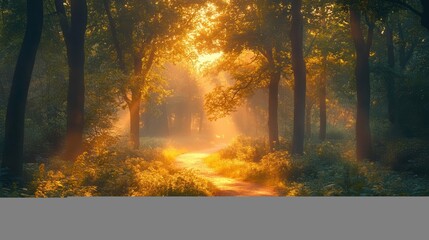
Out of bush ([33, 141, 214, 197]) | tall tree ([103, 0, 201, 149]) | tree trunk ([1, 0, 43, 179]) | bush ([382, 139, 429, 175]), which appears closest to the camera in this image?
bush ([33, 141, 214, 197])

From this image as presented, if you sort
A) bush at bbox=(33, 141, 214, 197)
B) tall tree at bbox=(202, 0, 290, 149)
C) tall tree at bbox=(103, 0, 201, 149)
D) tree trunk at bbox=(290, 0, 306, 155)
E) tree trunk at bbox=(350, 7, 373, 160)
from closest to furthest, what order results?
bush at bbox=(33, 141, 214, 197), tree trunk at bbox=(350, 7, 373, 160), tree trunk at bbox=(290, 0, 306, 155), tall tree at bbox=(202, 0, 290, 149), tall tree at bbox=(103, 0, 201, 149)

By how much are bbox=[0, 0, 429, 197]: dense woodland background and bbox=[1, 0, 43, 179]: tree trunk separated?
3 cm

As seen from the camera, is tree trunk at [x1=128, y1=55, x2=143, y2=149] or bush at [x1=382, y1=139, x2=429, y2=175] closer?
bush at [x1=382, y1=139, x2=429, y2=175]

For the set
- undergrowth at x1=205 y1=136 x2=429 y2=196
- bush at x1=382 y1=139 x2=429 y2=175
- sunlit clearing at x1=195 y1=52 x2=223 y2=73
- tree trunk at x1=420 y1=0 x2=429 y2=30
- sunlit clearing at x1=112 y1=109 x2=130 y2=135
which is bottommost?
undergrowth at x1=205 y1=136 x2=429 y2=196

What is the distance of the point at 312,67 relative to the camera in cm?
3634

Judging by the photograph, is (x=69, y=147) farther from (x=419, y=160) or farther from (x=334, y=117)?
(x=334, y=117)

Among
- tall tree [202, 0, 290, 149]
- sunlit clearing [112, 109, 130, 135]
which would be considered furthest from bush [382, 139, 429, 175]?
sunlit clearing [112, 109, 130, 135]

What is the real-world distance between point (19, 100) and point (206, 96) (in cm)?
1802

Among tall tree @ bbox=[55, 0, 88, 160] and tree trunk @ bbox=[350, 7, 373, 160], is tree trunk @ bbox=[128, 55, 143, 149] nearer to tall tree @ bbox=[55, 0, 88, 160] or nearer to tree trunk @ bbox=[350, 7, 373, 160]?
tall tree @ bbox=[55, 0, 88, 160]

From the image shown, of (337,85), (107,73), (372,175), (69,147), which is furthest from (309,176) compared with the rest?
(337,85)

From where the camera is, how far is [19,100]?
1544cm

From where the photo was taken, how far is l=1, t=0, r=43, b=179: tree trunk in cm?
1516

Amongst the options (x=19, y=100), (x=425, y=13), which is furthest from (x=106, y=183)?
(x=425, y=13)

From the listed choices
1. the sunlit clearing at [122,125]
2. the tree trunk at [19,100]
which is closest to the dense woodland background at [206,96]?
the tree trunk at [19,100]
